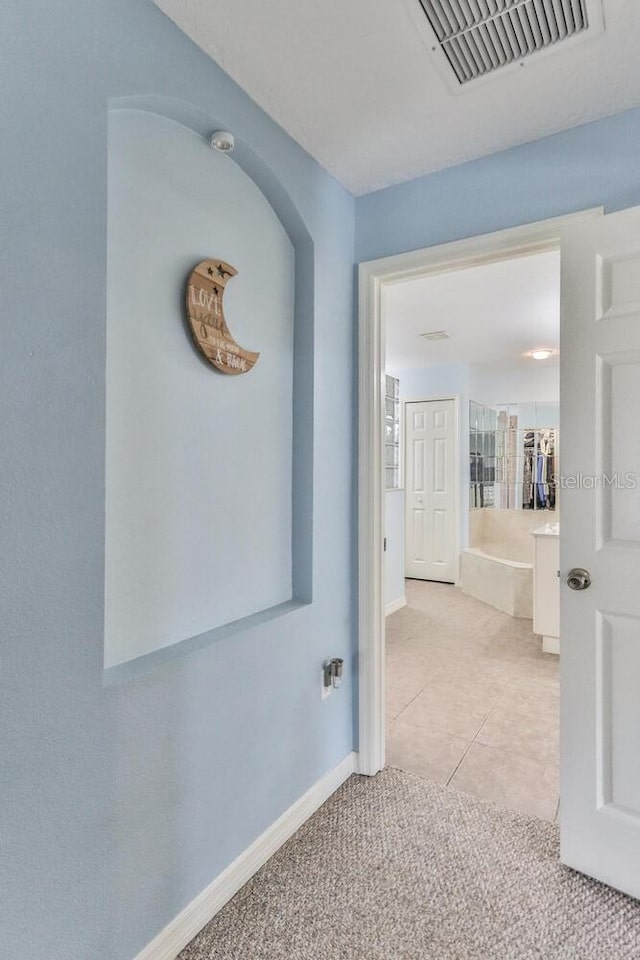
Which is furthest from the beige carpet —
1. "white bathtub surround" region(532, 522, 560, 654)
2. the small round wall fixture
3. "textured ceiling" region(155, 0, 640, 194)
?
"textured ceiling" region(155, 0, 640, 194)

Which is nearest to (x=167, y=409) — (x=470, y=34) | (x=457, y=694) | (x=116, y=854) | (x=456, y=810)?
(x=116, y=854)

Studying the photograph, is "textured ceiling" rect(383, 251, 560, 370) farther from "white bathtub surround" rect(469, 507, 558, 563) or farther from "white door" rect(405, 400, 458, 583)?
"white bathtub surround" rect(469, 507, 558, 563)

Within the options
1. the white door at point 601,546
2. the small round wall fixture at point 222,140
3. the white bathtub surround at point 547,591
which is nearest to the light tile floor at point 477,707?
the white bathtub surround at point 547,591

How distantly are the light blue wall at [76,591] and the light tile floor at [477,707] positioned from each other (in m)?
1.11

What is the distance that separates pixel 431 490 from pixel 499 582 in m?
1.44

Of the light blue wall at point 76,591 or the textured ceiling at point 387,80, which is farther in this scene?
the textured ceiling at point 387,80

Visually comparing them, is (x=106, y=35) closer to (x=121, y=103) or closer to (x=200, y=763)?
(x=121, y=103)

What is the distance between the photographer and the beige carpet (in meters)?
1.37

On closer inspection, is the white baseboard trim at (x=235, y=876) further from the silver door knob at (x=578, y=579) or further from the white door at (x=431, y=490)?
the white door at (x=431, y=490)

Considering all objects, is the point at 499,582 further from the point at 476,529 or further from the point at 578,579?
the point at 578,579

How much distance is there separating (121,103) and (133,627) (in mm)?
1286

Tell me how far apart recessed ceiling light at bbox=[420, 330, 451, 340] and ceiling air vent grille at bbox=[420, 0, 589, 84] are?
121 inches

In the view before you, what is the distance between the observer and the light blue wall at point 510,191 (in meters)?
1.64

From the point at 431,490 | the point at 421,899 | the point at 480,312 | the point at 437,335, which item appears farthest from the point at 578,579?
the point at 431,490
